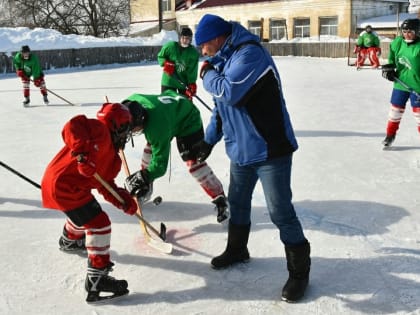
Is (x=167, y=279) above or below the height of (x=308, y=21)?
below

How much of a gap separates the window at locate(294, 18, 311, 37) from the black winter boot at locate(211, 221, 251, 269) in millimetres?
26772

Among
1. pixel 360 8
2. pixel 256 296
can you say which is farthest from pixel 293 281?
pixel 360 8

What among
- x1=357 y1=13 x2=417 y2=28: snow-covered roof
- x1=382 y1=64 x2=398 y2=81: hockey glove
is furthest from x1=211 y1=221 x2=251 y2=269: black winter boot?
x1=357 y1=13 x2=417 y2=28: snow-covered roof

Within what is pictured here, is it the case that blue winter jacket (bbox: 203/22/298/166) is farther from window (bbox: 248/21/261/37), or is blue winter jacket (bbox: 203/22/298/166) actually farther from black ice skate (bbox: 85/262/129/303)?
window (bbox: 248/21/261/37)

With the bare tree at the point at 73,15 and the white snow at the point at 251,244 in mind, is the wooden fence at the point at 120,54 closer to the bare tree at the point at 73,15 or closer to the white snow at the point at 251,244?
the bare tree at the point at 73,15

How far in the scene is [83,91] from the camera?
1117 centimetres

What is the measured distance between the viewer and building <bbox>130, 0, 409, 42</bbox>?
84.9ft

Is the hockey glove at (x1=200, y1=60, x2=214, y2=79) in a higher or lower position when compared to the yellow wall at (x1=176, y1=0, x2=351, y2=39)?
lower

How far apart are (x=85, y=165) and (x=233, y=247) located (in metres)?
1.07

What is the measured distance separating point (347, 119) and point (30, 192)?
15.8ft

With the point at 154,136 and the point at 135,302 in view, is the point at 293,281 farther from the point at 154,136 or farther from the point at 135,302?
the point at 154,136

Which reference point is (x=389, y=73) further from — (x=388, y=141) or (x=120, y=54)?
(x=120, y=54)

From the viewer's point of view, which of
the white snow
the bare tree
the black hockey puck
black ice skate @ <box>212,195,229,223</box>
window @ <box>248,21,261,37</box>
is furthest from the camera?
window @ <box>248,21,261,37</box>

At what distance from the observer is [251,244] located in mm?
3064
